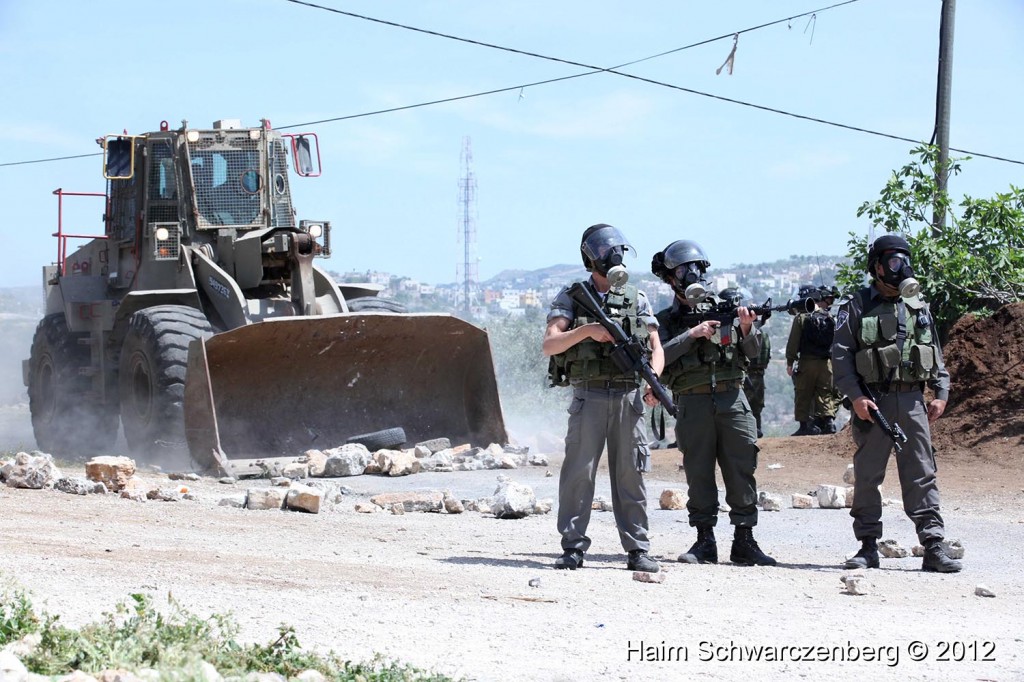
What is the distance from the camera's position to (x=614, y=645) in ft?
16.8

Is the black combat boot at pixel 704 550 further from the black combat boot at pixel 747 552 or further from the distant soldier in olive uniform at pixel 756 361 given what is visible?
the distant soldier in olive uniform at pixel 756 361

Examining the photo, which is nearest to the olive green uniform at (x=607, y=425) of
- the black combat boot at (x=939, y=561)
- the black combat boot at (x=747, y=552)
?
the black combat boot at (x=747, y=552)

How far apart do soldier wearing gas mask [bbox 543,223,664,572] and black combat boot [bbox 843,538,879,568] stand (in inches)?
47.1

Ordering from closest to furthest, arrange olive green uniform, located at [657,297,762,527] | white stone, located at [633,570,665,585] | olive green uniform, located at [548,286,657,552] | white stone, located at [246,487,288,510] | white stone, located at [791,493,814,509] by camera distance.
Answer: white stone, located at [633,570,665,585] < olive green uniform, located at [548,286,657,552] < olive green uniform, located at [657,297,762,527] < white stone, located at [246,487,288,510] < white stone, located at [791,493,814,509]

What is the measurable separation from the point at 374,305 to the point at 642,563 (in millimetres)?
8241

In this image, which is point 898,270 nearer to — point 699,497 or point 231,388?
point 699,497

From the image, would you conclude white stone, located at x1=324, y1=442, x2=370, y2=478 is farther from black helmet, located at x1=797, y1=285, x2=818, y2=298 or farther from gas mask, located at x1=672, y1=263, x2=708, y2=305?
gas mask, located at x1=672, y1=263, x2=708, y2=305

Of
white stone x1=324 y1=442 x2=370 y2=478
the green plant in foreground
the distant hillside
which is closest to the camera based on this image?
the green plant in foreground

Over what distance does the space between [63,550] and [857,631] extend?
3.69m

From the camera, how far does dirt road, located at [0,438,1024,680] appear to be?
4.97 metres

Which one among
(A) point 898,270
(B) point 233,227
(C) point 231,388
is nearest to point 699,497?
(A) point 898,270

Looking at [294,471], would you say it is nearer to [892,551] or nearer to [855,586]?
[892,551]

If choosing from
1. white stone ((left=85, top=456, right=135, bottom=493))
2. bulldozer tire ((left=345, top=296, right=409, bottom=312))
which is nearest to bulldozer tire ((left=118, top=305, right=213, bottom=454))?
bulldozer tire ((left=345, top=296, right=409, bottom=312))

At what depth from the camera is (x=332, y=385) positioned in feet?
43.5
